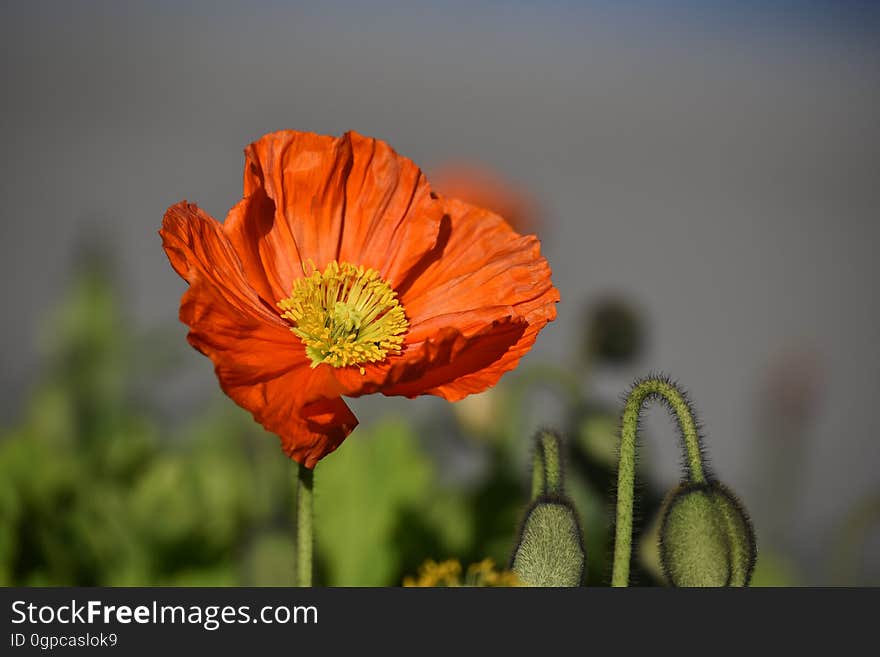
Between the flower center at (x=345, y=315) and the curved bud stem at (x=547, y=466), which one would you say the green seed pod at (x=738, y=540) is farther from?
the flower center at (x=345, y=315)

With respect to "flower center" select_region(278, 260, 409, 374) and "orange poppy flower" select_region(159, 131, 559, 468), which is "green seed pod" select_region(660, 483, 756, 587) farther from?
"flower center" select_region(278, 260, 409, 374)

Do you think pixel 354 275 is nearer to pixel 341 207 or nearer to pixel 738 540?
pixel 341 207

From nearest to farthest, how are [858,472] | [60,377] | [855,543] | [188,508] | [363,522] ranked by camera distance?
[855,543]
[188,508]
[363,522]
[60,377]
[858,472]

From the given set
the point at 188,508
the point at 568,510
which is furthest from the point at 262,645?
the point at 188,508

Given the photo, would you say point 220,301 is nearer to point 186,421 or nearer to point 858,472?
point 186,421

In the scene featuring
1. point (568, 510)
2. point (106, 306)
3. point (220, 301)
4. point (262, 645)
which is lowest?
point (262, 645)

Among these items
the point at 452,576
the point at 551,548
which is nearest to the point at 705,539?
the point at 551,548

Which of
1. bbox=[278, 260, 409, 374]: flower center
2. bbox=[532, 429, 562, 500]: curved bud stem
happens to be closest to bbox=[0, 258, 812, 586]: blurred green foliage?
bbox=[532, 429, 562, 500]: curved bud stem
